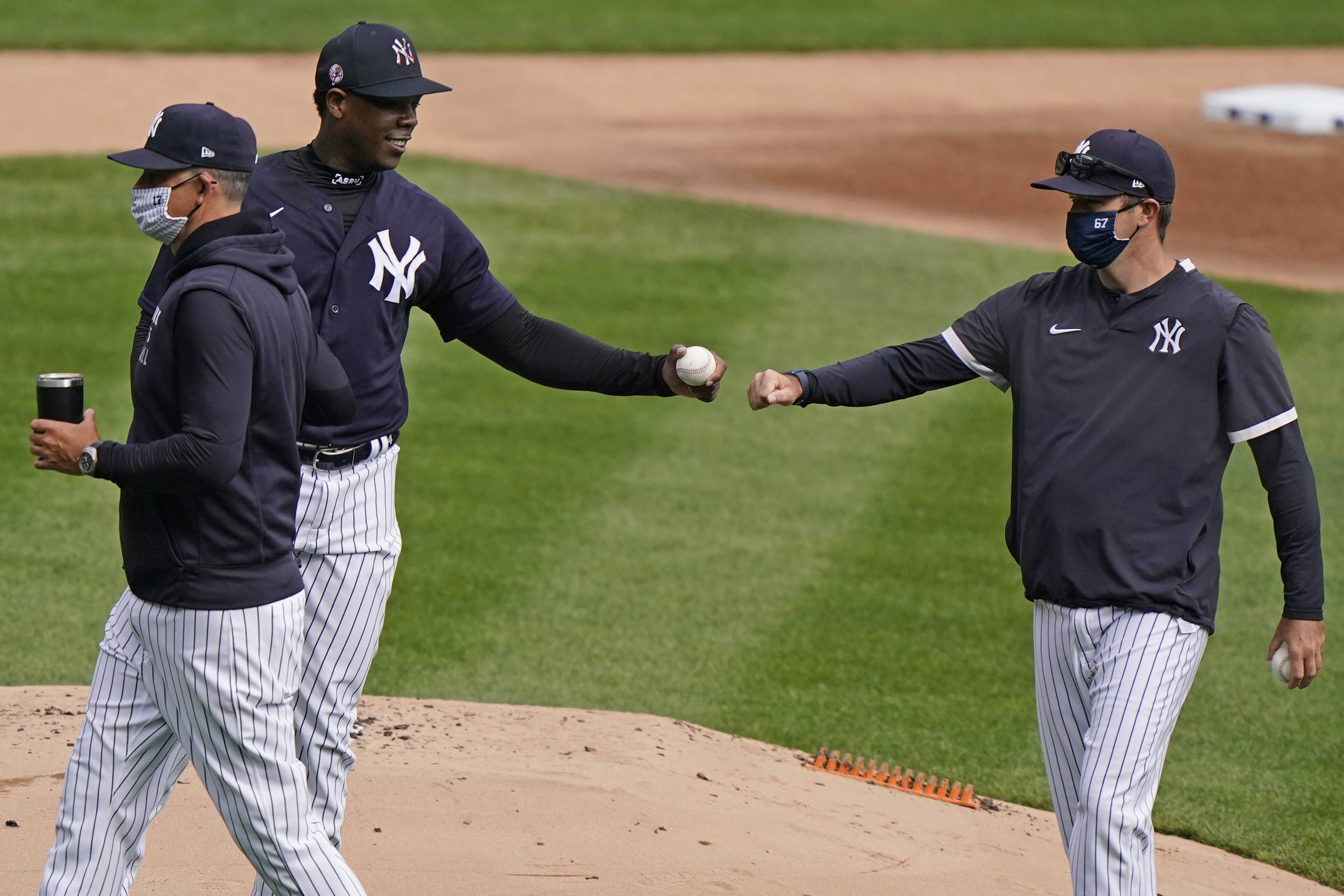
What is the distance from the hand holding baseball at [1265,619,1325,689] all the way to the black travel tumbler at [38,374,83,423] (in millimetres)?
2862

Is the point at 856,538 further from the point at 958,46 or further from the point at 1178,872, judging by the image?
the point at 958,46

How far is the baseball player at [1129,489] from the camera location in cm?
388

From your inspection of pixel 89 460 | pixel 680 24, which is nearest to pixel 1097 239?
pixel 89 460

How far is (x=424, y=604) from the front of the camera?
7.45m

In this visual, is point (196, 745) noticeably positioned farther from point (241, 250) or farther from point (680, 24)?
point (680, 24)

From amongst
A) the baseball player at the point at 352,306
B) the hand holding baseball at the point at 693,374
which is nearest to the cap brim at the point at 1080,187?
the hand holding baseball at the point at 693,374

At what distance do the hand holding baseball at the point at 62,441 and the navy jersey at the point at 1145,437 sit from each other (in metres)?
2.23

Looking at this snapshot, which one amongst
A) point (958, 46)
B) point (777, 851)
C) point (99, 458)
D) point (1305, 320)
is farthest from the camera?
point (958, 46)

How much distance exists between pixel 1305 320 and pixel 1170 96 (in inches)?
301

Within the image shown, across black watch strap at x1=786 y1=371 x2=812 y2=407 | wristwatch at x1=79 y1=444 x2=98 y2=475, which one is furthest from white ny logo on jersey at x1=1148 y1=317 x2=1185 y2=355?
wristwatch at x1=79 y1=444 x2=98 y2=475

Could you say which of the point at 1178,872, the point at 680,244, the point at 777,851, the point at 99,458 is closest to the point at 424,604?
the point at 777,851

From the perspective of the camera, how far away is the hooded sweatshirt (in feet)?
10.7

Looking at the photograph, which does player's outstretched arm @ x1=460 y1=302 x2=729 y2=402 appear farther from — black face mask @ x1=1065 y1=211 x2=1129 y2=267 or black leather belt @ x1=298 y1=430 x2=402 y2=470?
black face mask @ x1=1065 y1=211 x2=1129 y2=267

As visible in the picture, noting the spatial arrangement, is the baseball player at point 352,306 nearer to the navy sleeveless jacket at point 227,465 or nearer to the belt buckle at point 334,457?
the belt buckle at point 334,457
